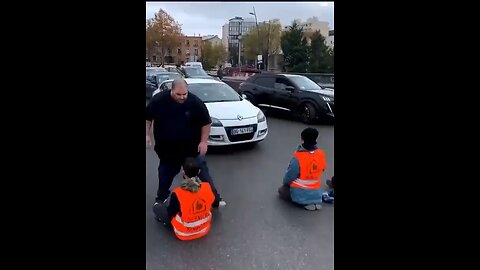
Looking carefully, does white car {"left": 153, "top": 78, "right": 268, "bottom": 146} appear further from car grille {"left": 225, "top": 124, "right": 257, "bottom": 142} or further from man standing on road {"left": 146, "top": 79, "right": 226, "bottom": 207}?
man standing on road {"left": 146, "top": 79, "right": 226, "bottom": 207}

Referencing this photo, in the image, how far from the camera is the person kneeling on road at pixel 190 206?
3.15m

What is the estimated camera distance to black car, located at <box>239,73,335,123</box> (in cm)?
945

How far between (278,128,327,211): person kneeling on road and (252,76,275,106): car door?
6.87 meters

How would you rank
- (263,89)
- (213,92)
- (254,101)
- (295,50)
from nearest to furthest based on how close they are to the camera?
(213,92), (263,89), (254,101), (295,50)

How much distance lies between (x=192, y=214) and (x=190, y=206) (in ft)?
0.31

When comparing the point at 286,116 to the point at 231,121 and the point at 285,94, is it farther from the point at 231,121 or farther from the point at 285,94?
the point at 231,121

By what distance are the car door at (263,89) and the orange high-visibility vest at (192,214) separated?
781cm

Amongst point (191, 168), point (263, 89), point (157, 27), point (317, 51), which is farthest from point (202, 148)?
point (317, 51)

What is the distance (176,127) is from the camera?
364cm
